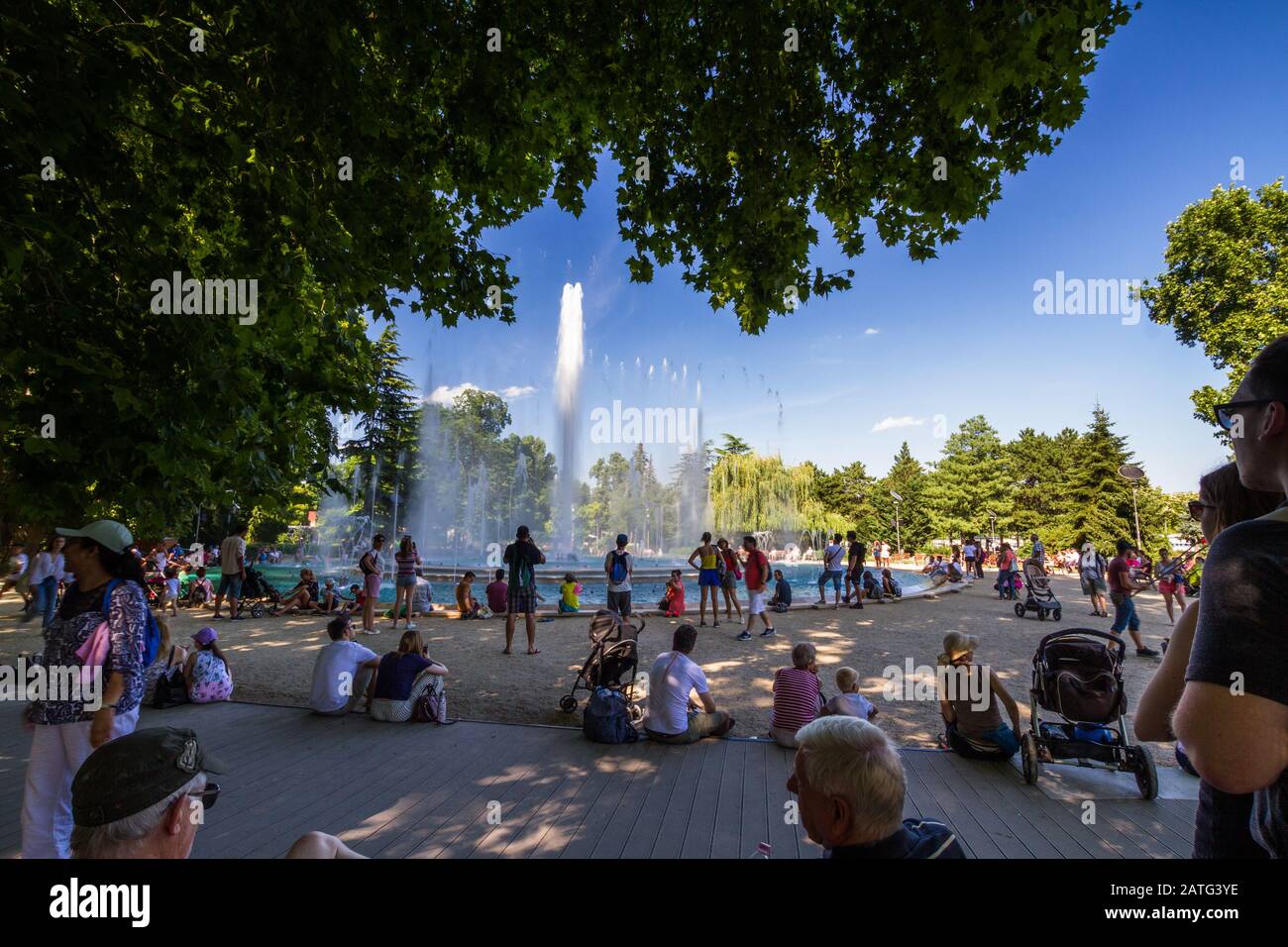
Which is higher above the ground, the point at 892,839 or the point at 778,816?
the point at 892,839

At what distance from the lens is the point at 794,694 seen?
5812 millimetres

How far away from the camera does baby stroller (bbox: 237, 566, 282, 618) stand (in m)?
16.0

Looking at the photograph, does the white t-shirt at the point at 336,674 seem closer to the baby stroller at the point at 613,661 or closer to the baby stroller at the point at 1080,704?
the baby stroller at the point at 613,661

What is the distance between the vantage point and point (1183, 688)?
6.15 ft

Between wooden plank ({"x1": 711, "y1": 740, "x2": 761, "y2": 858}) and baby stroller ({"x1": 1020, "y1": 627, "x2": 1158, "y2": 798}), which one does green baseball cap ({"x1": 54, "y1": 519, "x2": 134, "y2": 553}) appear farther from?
baby stroller ({"x1": 1020, "y1": 627, "x2": 1158, "y2": 798})

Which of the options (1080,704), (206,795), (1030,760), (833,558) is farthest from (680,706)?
(833,558)

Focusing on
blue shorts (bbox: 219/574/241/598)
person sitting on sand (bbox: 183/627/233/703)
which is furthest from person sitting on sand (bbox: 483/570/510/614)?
person sitting on sand (bbox: 183/627/233/703)

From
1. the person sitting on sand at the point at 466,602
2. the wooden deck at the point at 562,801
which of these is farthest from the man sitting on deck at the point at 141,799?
the person sitting on sand at the point at 466,602

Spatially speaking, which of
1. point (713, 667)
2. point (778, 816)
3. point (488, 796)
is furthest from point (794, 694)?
point (713, 667)

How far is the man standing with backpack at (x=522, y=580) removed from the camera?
10.2 m

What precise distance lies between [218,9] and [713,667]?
997cm
